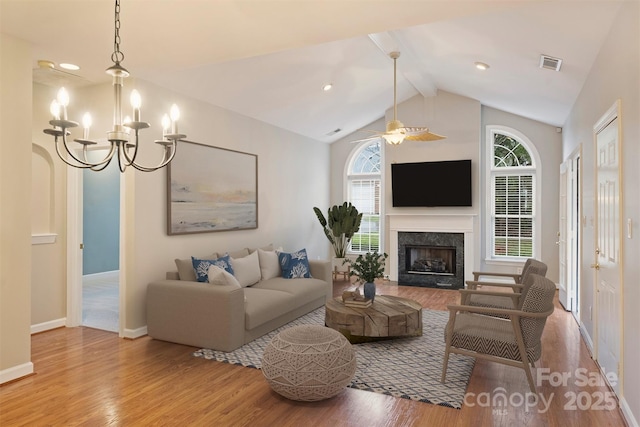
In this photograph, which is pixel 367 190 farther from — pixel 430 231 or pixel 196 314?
pixel 196 314

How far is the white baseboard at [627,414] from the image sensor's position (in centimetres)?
246

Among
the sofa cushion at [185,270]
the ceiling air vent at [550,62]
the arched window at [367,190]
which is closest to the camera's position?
the ceiling air vent at [550,62]

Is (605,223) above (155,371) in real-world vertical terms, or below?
above

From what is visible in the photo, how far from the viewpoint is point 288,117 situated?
6.50 metres

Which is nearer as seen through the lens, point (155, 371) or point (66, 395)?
point (66, 395)

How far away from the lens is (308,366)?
2.82 m

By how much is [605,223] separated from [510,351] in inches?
51.2

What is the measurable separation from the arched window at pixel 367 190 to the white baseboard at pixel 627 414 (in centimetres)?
577

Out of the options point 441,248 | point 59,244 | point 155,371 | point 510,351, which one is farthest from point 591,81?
point 59,244

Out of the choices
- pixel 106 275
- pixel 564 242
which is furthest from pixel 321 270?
pixel 106 275

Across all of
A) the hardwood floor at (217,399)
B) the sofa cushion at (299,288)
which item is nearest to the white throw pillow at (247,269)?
the sofa cushion at (299,288)

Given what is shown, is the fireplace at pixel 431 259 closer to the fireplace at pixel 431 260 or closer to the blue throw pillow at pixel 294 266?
the fireplace at pixel 431 260

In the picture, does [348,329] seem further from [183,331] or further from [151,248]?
[151,248]

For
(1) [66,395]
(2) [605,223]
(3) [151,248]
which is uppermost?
(2) [605,223]
